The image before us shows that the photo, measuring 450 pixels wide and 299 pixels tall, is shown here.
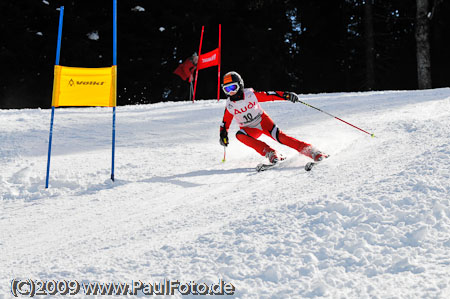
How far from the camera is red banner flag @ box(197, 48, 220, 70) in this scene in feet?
37.2

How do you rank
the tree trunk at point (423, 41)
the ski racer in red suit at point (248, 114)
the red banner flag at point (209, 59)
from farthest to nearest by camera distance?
the tree trunk at point (423, 41)
the red banner flag at point (209, 59)
the ski racer in red suit at point (248, 114)

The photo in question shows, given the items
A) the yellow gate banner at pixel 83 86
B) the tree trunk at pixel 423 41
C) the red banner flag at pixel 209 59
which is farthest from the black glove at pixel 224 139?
the tree trunk at pixel 423 41

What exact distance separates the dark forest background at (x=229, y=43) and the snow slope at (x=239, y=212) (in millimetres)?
13824

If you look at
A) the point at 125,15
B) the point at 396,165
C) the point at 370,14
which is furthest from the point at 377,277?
the point at 125,15

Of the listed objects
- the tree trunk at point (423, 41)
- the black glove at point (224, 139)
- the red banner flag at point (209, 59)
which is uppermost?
the tree trunk at point (423, 41)

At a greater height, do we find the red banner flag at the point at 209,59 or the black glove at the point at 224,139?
the red banner flag at the point at 209,59

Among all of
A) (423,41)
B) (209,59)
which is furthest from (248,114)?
(423,41)

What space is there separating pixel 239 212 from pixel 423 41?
13.1 m

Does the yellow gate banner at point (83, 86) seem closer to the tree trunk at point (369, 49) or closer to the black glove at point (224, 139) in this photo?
the black glove at point (224, 139)

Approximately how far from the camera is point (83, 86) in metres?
5.29

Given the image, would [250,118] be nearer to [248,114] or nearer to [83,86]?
[248,114]

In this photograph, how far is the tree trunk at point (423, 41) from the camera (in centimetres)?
1411

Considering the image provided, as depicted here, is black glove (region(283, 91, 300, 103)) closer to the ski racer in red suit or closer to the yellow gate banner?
the ski racer in red suit

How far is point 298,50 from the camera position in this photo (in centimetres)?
2448
